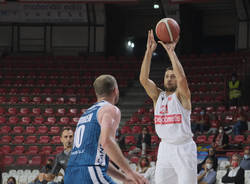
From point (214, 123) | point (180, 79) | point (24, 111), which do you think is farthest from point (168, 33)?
point (24, 111)

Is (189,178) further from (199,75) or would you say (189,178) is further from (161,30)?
(199,75)

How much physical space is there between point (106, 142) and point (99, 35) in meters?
20.4

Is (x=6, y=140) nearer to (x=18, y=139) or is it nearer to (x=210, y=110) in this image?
(x=18, y=139)

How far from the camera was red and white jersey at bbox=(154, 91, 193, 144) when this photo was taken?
5609 millimetres

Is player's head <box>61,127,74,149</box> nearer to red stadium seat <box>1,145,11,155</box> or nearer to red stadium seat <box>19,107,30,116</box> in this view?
red stadium seat <box>1,145,11,155</box>

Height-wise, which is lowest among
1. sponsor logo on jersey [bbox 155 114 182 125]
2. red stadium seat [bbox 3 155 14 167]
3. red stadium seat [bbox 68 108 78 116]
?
red stadium seat [bbox 3 155 14 167]

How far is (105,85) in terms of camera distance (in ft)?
12.8

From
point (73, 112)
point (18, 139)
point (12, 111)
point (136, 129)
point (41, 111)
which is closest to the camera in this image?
point (136, 129)

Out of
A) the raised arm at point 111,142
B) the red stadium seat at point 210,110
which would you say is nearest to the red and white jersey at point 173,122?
the raised arm at point 111,142

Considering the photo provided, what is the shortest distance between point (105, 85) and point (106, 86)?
1cm

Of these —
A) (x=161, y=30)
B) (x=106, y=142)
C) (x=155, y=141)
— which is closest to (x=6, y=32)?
(x=155, y=141)

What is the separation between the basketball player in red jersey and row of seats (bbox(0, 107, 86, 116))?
11694 mm

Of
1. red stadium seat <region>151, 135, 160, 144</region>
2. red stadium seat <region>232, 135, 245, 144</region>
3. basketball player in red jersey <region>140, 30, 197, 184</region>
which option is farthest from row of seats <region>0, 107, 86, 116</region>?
basketball player in red jersey <region>140, 30, 197, 184</region>

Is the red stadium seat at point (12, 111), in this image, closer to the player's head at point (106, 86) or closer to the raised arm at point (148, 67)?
the raised arm at point (148, 67)
